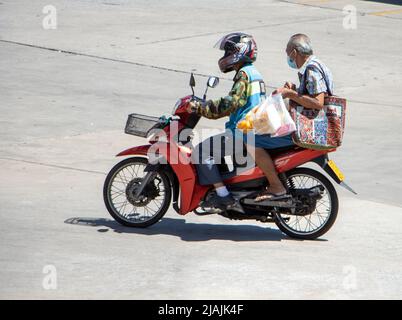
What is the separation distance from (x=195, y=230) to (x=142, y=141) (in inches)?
129

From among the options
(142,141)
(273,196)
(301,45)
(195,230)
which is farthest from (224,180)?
(142,141)

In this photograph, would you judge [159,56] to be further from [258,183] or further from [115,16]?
[258,183]

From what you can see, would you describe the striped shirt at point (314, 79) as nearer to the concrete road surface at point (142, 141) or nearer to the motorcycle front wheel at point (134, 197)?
the concrete road surface at point (142, 141)

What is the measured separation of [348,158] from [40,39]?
7110mm

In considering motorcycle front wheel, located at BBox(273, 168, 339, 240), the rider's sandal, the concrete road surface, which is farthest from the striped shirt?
the concrete road surface

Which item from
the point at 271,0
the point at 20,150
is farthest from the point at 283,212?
the point at 271,0

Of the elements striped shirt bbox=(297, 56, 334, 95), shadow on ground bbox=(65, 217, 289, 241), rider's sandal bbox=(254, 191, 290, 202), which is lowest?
shadow on ground bbox=(65, 217, 289, 241)

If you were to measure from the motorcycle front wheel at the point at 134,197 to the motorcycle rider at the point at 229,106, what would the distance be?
1.36 feet

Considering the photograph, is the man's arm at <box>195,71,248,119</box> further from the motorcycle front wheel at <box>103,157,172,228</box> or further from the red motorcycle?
the motorcycle front wheel at <box>103,157,172,228</box>

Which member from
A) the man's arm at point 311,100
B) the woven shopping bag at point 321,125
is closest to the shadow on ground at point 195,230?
the woven shopping bag at point 321,125

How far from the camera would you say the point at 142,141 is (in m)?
12.5

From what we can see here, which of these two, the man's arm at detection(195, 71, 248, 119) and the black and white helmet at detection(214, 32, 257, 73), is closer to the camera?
the man's arm at detection(195, 71, 248, 119)

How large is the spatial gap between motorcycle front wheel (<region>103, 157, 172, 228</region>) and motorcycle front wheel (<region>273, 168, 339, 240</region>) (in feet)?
3.40

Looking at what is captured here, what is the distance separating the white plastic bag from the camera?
333 inches
